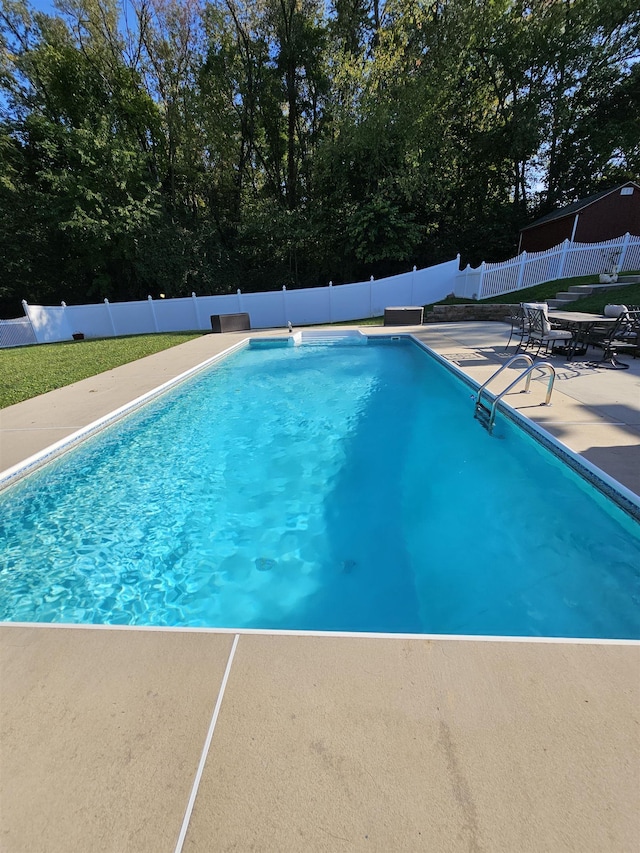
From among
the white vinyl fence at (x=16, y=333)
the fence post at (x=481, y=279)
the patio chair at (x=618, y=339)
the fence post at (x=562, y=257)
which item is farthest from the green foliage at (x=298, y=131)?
the patio chair at (x=618, y=339)

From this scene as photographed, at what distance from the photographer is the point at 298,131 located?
20531 mm

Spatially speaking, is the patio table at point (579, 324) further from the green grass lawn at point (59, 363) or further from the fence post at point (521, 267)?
the green grass lawn at point (59, 363)

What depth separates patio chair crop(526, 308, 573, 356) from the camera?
623cm

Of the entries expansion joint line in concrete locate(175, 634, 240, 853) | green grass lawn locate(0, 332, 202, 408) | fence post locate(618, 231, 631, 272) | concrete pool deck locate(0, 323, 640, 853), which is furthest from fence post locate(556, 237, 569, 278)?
expansion joint line in concrete locate(175, 634, 240, 853)

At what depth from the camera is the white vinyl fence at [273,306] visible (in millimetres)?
15266

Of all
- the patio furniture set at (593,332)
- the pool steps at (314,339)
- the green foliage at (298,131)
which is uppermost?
the green foliage at (298,131)

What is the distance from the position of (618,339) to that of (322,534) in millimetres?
6341

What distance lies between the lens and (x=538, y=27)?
Answer: 1597 centimetres

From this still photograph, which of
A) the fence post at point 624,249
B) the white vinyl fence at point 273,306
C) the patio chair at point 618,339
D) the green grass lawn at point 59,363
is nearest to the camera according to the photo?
the patio chair at point 618,339

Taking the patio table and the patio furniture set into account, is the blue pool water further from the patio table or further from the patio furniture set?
the patio table

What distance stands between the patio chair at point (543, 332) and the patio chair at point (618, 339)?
1.33 feet

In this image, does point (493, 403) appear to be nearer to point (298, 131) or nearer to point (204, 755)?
point (204, 755)

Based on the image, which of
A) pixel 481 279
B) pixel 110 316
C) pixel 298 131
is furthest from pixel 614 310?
pixel 298 131

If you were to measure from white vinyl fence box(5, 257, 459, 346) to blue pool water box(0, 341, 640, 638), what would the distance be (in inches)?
439
